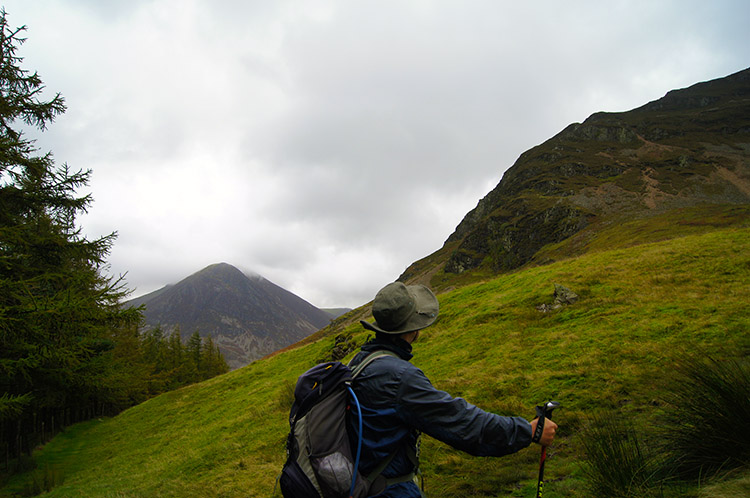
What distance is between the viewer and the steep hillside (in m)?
73.8

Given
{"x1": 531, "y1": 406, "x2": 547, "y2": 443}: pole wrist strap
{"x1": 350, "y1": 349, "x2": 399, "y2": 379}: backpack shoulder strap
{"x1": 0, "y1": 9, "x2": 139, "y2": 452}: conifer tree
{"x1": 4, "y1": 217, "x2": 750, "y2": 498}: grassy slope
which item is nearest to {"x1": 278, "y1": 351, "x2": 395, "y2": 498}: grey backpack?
{"x1": 350, "y1": 349, "x2": 399, "y2": 379}: backpack shoulder strap

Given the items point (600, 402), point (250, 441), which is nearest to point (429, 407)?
point (600, 402)

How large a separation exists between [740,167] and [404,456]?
402 feet

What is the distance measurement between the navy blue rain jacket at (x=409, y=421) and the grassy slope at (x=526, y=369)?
2140 millimetres

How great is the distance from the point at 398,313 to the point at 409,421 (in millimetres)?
782

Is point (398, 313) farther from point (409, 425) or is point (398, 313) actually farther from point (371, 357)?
point (409, 425)

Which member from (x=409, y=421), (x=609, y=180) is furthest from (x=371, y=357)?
(x=609, y=180)

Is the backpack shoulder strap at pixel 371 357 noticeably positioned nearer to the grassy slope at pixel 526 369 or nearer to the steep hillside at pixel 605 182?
the grassy slope at pixel 526 369

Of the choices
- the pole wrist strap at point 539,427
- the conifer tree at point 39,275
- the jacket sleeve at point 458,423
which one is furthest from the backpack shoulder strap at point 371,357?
the conifer tree at point 39,275

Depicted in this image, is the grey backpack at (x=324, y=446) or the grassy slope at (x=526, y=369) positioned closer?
the grey backpack at (x=324, y=446)

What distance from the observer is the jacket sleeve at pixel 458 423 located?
2234 mm

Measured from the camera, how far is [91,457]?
17.6 metres

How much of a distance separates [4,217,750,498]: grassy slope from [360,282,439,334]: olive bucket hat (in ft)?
8.73

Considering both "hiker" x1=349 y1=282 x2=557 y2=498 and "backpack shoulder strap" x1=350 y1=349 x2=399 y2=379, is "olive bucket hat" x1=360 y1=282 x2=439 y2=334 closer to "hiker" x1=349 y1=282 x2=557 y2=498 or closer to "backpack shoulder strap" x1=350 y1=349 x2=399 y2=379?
"backpack shoulder strap" x1=350 y1=349 x2=399 y2=379
